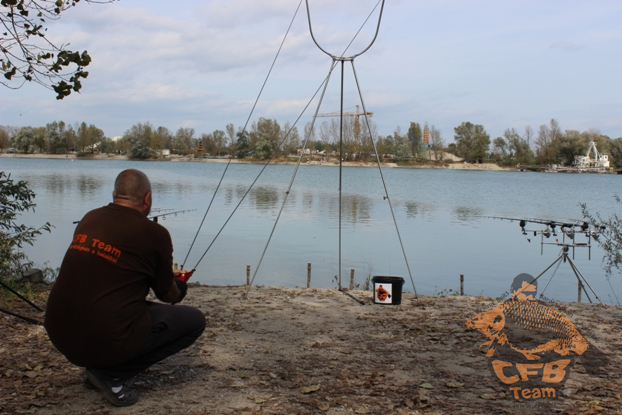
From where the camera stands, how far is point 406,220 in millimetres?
20422

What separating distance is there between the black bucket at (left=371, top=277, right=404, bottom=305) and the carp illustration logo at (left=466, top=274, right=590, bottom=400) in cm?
90

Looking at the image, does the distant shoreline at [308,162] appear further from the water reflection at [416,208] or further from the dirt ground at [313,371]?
the dirt ground at [313,371]

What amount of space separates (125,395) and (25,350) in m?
1.50

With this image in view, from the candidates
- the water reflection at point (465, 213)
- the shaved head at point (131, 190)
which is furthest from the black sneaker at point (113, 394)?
the water reflection at point (465, 213)

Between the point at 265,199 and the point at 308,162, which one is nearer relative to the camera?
the point at 265,199

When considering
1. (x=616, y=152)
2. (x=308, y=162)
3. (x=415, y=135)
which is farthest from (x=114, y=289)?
(x=415, y=135)

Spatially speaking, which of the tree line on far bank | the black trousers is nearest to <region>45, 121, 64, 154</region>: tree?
the tree line on far bank

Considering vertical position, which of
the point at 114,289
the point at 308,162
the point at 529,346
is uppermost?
the point at 308,162

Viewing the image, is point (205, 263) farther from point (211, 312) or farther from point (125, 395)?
point (125, 395)

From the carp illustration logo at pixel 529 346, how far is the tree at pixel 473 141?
82840 mm

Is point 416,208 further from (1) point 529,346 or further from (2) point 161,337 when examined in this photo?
(2) point 161,337

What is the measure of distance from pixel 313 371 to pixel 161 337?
1200 mm

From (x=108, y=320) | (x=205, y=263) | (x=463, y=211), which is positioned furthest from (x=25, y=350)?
(x=463, y=211)

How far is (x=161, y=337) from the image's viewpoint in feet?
10.9
